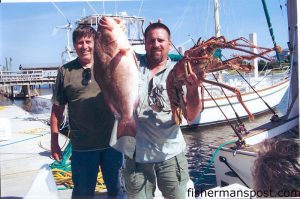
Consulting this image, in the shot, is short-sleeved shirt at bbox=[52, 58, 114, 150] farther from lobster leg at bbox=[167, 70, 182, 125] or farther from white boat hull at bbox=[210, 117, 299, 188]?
white boat hull at bbox=[210, 117, 299, 188]

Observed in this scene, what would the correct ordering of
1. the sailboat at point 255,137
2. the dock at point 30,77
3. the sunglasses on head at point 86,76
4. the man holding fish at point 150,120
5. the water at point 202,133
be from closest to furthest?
the man holding fish at point 150,120, the sunglasses on head at point 86,76, the dock at point 30,77, the sailboat at point 255,137, the water at point 202,133

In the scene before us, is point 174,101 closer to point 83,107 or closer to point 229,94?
point 229,94

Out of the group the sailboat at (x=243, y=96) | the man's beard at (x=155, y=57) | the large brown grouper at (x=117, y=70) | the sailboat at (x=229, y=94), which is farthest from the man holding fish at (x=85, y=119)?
the sailboat at (x=243, y=96)

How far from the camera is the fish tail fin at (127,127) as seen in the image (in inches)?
73.7

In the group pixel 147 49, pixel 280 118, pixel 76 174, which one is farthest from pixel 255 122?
pixel 76 174

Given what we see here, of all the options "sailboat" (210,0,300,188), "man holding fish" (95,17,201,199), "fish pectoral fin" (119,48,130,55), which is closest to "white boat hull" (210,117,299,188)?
"sailboat" (210,0,300,188)

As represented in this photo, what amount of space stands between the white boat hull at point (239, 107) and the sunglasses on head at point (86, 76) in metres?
0.72

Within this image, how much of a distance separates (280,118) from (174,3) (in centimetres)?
107

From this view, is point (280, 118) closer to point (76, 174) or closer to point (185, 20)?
point (185, 20)

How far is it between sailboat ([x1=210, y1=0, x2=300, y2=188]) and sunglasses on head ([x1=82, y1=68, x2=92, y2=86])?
1.09 m

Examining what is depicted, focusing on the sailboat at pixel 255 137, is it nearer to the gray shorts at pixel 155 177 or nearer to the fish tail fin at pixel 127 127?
the gray shorts at pixel 155 177

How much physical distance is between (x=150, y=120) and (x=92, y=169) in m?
0.53

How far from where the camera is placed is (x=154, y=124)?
6.30 ft

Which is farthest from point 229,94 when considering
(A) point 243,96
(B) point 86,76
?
(B) point 86,76
